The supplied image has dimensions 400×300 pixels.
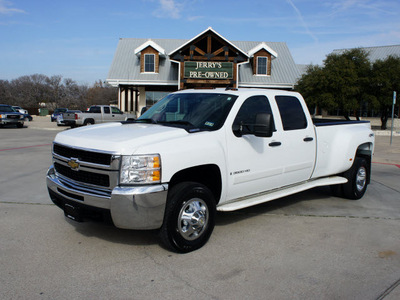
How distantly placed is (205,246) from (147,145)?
1.47m

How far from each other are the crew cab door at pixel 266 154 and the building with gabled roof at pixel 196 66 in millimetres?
19697

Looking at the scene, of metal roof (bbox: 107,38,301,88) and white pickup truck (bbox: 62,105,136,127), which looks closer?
white pickup truck (bbox: 62,105,136,127)

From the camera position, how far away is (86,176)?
13.0 ft

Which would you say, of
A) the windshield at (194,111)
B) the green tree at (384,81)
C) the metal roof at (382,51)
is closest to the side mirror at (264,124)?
the windshield at (194,111)

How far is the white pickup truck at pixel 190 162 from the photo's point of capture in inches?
144

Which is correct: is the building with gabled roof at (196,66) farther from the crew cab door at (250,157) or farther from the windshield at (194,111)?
the crew cab door at (250,157)

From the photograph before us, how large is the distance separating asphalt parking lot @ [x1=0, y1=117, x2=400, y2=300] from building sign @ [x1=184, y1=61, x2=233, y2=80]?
19.6 meters

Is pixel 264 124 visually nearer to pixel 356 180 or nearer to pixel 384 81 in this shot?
pixel 356 180

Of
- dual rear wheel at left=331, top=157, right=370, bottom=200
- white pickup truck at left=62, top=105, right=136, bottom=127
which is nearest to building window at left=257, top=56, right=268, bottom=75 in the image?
white pickup truck at left=62, top=105, right=136, bottom=127

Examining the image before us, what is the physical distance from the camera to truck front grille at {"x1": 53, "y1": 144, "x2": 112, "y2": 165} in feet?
12.3

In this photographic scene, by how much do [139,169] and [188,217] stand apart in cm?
83

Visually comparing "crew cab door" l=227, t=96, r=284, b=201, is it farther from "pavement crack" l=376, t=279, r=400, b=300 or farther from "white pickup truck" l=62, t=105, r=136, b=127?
"white pickup truck" l=62, t=105, r=136, b=127

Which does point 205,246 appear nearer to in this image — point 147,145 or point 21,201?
point 147,145

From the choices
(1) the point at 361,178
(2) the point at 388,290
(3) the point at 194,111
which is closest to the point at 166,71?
(1) the point at 361,178
